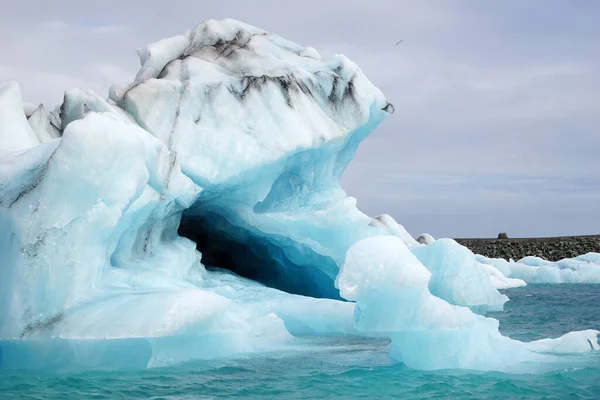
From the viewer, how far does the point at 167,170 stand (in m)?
9.25

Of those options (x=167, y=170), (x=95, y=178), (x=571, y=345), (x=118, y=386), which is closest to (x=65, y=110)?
(x=167, y=170)

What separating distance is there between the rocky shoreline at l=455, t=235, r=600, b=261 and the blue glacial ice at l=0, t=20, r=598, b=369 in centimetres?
1472

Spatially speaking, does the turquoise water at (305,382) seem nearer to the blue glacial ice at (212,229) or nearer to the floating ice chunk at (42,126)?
the blue glacial ice at (212,229)

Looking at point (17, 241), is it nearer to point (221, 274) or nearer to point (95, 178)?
point (95, 178)

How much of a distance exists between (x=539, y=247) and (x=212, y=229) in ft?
58.3

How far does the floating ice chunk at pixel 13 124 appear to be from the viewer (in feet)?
30.8

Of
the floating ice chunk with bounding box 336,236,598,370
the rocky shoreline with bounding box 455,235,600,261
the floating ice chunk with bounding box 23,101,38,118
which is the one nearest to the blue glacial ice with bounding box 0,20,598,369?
the floating ice chunk with bounding box 336,236,598,370

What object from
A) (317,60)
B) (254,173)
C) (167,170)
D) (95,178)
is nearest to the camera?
(95,178)

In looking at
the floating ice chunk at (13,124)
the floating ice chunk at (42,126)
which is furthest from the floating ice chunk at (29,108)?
the floating ice chunk at (13,124)

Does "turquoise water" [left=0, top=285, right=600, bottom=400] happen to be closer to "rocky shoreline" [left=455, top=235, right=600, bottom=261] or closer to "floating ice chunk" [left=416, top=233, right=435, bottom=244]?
"floating ice chunk" [left=416, top=233, right=435, bottom=244]

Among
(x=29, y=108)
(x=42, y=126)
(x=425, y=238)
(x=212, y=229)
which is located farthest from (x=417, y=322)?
(x=425, y=238)

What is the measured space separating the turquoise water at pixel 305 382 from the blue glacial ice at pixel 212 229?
1.28 feet

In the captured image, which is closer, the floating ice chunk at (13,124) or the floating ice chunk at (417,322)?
the floating ice chunk at (417,322)

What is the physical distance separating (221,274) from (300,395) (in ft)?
20.0
